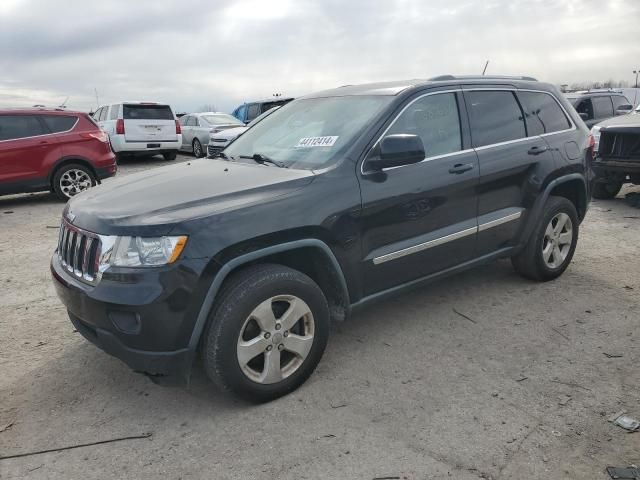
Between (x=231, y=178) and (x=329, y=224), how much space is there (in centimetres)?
68

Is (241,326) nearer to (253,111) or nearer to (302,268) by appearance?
(302,268)

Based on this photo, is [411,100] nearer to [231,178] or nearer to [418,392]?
[231,178]

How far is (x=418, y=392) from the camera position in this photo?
119 inches

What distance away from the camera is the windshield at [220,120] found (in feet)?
52.8

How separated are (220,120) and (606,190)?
11.3 metres

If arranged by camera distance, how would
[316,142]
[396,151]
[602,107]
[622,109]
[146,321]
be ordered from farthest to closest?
1. [622,109]
2. [602,107]
3. [316,142]
4. [396,151]
5. [146,321]

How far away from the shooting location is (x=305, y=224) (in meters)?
2.95

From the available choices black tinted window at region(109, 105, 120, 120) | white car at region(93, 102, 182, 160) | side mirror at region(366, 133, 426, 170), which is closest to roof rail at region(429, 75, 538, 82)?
side mirror at region(366, 133, 426, 170)

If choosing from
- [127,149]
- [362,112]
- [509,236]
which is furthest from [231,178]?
Result: [127,149]

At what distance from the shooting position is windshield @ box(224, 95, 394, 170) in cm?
340

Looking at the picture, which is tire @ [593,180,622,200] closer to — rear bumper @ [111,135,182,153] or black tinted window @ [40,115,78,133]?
black tinted window @ [40,115,78,133]

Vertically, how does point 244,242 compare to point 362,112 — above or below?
below

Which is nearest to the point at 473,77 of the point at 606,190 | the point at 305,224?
the point at 305,224

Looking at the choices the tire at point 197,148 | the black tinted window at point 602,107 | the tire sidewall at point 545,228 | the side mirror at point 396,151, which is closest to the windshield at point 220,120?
the tire at point 197,148
